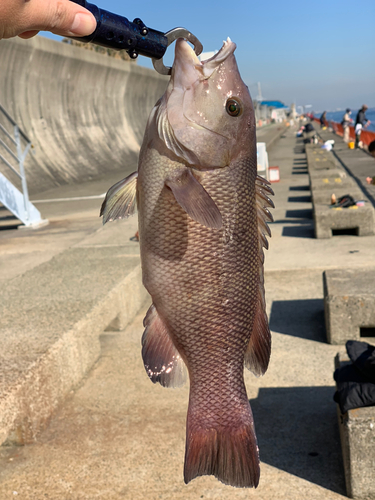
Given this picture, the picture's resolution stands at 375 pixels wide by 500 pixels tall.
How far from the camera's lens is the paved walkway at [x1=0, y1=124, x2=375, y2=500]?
3.89 metres

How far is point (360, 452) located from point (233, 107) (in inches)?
104

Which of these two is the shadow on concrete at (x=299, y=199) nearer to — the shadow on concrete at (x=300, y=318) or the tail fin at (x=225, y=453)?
the shadow on concrete at (x=300, y=318)

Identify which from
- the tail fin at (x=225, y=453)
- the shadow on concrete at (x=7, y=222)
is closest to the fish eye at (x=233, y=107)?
the tail fin at (x=225, y=453)

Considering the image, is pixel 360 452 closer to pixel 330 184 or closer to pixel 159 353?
pixel 159 353

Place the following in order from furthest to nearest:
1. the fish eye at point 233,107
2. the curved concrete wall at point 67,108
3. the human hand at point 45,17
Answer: the curved concrete wall at point 67,108 < the fish eye at point 233,107 < the human hand at point 45,17

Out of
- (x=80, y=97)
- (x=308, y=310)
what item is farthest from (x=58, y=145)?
(x=308, y=310)

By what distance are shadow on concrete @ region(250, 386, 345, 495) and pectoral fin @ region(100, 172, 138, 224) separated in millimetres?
2853

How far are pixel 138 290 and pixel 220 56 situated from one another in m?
5.55

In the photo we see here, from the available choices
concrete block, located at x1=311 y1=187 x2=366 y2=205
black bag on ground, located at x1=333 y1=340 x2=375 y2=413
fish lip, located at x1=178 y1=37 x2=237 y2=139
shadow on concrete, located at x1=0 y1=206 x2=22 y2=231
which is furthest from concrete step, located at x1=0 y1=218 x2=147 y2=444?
shadow on concrete, located at x1=0 y1=206 x2=22 y2=231

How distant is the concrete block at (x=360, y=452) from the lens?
142 inches

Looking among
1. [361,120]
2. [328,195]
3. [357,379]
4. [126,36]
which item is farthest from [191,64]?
[361,120]

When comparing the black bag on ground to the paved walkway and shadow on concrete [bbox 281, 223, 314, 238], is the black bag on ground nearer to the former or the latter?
the paved walkway

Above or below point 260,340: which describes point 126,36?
above

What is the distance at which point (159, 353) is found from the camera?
1.91m
